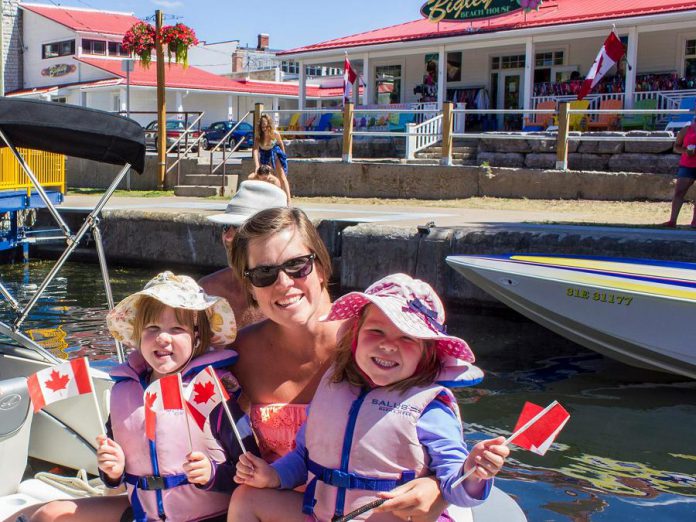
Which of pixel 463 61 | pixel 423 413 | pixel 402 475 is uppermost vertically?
pixel 463 61

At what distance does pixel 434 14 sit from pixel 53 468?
75.1 ft

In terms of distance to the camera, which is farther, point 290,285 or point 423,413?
point 290,285

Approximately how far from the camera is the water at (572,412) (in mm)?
5199

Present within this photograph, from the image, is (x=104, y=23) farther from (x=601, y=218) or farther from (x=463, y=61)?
(x=601, y=218)

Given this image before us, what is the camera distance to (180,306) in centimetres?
282

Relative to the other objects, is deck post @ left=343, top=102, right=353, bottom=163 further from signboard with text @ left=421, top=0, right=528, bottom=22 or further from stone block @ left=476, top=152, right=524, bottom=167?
signboard with text @ left=421, top=0, right=528, bottom=22

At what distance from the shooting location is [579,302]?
775 cm

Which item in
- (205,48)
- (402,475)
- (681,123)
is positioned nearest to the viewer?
(402,475)

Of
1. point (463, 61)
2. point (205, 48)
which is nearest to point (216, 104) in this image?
point (205, 48)

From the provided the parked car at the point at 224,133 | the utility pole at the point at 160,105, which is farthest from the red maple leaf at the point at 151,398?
the parked car at the point at 224,133

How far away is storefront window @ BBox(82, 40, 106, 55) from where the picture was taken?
45188 millimetres

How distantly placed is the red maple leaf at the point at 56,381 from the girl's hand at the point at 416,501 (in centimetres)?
108

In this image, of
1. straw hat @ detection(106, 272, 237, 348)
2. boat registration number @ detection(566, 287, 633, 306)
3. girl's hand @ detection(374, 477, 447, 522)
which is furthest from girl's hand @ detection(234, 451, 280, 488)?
boat registration number @ detection(566, 287, 633, 306)

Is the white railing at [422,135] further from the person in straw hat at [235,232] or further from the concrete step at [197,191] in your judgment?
the person in straw hat at [235,232]
